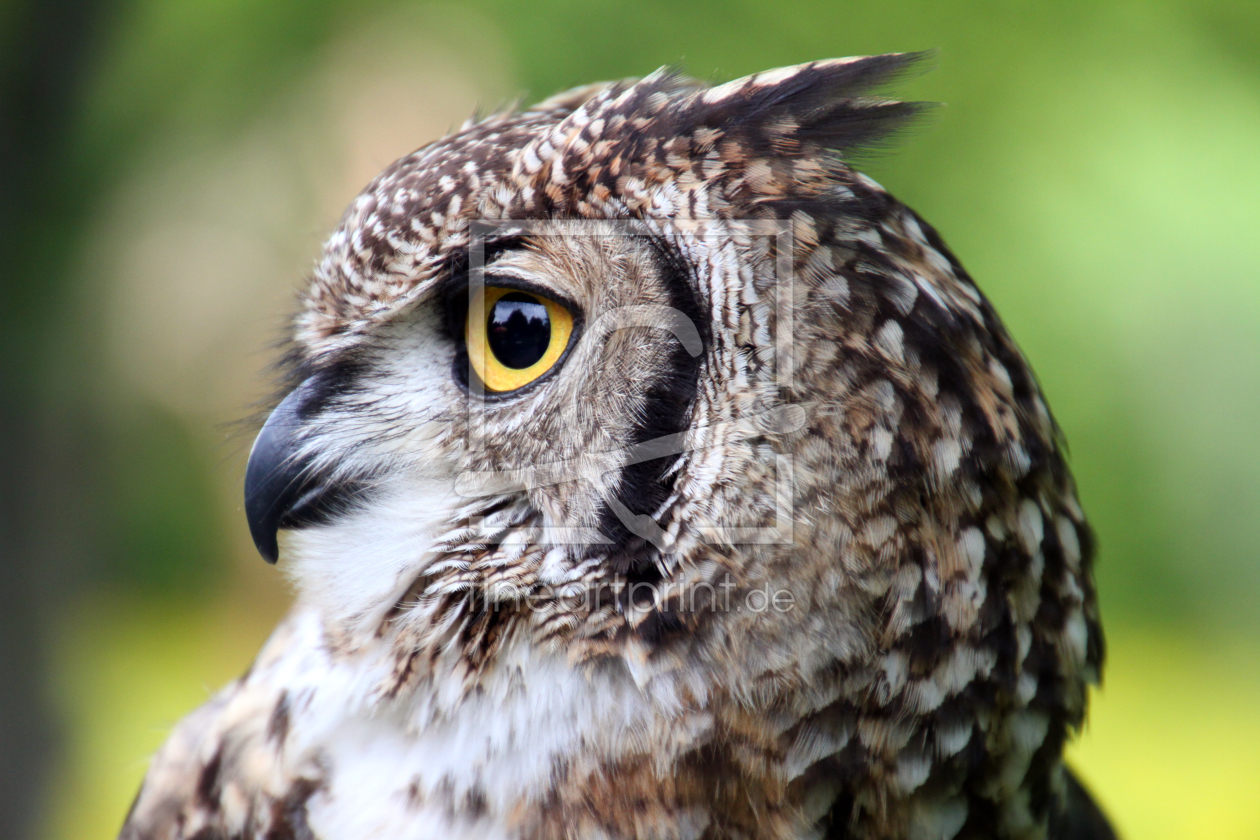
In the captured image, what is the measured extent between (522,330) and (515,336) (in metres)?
0.01

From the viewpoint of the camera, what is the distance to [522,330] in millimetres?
1108

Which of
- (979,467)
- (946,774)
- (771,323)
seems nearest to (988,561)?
(979,467)

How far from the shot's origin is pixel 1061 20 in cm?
373

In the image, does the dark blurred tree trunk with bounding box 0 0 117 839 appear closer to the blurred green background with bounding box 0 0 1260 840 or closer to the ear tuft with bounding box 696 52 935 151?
the blurred green background with bounding box 0 0 1260 840

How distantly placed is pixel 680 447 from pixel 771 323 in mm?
175

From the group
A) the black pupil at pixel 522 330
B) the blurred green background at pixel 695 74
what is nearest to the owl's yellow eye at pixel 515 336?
the black pupil at pixel 522 330

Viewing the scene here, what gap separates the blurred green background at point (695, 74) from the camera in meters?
3.17

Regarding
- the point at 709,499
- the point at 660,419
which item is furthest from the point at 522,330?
the point at 709,499

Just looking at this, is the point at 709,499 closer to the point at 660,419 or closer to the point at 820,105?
the point at 660,419

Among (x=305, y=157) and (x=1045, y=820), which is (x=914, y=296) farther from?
(x=305, y=157)

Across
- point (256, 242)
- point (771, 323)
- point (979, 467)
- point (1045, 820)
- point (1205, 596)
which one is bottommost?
point (1205, 596)

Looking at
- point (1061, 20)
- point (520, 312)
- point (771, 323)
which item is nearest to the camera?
point (771, 323)

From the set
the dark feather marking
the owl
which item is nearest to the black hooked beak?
the owl

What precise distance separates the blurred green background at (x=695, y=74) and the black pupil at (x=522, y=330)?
214 cm
